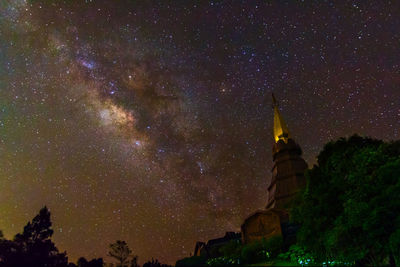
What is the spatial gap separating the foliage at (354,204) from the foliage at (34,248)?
2431 centimetres

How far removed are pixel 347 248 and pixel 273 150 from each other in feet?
145

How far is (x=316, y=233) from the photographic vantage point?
20031mm

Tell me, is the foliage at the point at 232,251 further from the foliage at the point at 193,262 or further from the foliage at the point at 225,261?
the foliage at the point at 193,262

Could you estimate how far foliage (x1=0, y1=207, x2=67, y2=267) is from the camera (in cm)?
2861

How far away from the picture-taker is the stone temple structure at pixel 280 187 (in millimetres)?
34094

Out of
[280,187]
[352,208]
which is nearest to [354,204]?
[352,208]

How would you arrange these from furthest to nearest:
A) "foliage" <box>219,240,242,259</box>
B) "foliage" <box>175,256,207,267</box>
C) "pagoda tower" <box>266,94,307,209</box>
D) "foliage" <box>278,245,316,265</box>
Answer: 1. "pagoda tower" <box>266,94,307,209</box>
2. "foliage" <box>175,256,207,267</box>
3. "foliage" <box>219,240,242,259</box>
4. "foliage" <box>278,245,316,265</box>

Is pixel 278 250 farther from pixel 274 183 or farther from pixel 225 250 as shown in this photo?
pixel 274 183

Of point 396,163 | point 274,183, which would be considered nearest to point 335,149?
point 396,163

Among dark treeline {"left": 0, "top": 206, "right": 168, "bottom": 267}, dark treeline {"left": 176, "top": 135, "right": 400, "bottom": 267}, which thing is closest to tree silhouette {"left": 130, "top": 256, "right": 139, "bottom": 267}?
dark treeline {"left": 0, "top": 206, "right": 168, "bottom": 267}

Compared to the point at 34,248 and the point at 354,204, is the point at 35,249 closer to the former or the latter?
the point at 34,248

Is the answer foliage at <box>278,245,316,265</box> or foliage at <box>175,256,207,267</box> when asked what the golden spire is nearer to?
foliage at <box>175,256,207,267</box>

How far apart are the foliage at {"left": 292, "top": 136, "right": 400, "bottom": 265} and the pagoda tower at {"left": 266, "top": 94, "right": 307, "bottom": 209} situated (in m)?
27.5

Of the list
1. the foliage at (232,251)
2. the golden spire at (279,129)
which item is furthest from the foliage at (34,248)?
the golden spire at (279,129)
